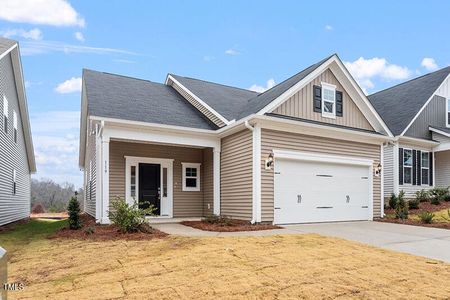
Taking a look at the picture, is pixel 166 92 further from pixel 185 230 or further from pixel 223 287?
pixel 223 287

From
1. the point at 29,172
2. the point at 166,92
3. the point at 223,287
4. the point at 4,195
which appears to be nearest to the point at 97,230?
the point at 223,287

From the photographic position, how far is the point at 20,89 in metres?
17.5

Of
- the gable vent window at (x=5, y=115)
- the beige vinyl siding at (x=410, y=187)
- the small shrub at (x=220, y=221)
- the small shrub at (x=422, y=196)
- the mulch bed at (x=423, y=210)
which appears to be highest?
the gable vent window at (x=5, y=115)

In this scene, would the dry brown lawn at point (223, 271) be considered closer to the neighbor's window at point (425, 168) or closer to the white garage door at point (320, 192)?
the white garage door at point (320, 192)

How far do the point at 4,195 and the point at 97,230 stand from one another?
6.94 m

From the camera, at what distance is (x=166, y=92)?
17.0m

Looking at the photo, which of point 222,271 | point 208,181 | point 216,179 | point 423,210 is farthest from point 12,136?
point 423,210

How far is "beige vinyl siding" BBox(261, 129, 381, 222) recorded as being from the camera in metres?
11.6

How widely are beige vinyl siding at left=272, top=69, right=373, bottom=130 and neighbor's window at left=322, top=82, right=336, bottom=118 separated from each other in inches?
6.5

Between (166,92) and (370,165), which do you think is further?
(166,92)

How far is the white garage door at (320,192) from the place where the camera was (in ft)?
39.8

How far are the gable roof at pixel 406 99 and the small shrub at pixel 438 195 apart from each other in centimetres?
324

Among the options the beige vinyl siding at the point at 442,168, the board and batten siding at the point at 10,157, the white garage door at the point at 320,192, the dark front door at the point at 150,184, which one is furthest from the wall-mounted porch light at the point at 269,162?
the beige vinyl siding at the point at 442,168

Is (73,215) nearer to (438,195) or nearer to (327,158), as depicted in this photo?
(327,158)
